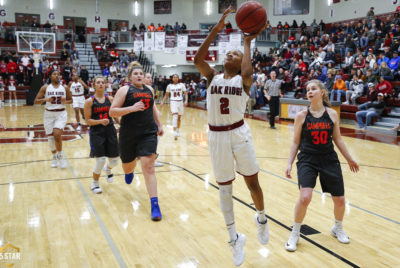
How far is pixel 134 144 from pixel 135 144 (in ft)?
0.04

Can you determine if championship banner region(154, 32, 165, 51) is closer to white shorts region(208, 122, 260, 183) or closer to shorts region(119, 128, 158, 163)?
shorts region(119, 128, 158, 163)

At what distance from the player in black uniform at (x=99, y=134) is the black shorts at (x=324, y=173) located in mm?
2945

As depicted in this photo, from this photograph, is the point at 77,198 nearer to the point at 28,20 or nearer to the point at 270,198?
the point at 270,198

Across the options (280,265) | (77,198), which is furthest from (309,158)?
(77,198)

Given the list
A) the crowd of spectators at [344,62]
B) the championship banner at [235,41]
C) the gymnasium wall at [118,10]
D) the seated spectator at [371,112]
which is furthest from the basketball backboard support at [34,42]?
the seated spectator at [371,112]

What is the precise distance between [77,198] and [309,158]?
3.25m

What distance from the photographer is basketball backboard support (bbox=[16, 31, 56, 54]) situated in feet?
70.7

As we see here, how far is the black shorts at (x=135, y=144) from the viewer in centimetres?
431

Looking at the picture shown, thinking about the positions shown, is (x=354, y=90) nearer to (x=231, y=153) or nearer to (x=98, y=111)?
(x=98, y=111)

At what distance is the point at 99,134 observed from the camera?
5297 mm

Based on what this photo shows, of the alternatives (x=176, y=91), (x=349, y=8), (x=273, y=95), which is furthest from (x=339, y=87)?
(x=349, y=8)

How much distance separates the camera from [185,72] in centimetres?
2991

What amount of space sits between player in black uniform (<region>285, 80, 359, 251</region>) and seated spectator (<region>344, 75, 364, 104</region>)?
11.1m

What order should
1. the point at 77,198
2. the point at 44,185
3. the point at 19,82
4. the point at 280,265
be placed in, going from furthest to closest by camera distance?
the point at 19,82
the point at 44,185
the point at 77,198
the point at 280,265
